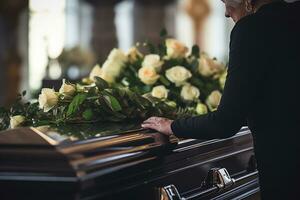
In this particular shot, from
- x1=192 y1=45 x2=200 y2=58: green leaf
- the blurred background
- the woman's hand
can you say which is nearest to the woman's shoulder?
the woman's hand

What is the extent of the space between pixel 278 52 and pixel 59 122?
0.76 m

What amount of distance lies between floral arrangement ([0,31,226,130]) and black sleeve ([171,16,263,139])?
1.27 ft

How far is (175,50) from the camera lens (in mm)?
3137

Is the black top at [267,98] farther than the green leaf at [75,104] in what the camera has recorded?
No

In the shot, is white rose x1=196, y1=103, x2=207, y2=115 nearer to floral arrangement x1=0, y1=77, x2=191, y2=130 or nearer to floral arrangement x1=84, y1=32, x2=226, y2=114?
floral arrangement x1=84, y1=32, x2=226, y2=114

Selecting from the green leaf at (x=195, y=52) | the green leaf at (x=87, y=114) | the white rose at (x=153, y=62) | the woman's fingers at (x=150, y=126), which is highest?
the green leaf at (x=195, y=52)

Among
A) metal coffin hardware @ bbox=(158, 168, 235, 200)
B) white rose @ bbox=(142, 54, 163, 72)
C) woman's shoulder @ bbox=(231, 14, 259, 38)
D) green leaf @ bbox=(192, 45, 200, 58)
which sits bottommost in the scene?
metal coffin hardware @ bbox=(158, 168, 235, 200)

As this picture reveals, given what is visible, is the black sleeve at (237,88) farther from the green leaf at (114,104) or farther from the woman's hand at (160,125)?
the green leaf at (114,104)

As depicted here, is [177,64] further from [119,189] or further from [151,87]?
[119,189]

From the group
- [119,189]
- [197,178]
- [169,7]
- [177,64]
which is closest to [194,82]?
[177,64]

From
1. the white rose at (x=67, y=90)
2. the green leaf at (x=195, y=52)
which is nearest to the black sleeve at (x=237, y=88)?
the white rose at (x=67, y=90)

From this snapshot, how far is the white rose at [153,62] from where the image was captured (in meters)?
2.96

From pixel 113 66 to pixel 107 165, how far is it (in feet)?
4.83

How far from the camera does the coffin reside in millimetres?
1517
